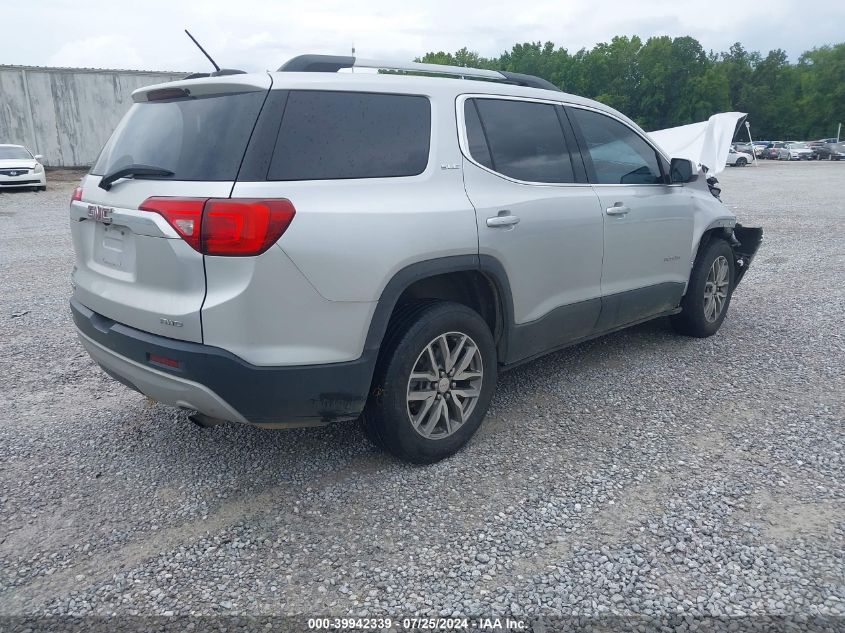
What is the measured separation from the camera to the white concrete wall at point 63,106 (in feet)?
80.0

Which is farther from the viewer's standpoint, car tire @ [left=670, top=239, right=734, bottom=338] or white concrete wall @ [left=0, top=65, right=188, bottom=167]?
white concrete wall @ [left=0, top=65, right=188, bottom=167]

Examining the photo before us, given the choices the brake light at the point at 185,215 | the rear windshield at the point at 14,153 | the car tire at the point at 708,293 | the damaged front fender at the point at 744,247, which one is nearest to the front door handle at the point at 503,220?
the brake light at the point at 185,215

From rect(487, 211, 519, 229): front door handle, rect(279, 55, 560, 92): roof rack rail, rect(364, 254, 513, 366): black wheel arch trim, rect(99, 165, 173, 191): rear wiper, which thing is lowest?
rect(364, 254, 513, 366): black wheel arch trim

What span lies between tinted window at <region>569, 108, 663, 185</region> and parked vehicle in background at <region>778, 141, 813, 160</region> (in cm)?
5371

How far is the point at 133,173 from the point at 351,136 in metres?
1.01

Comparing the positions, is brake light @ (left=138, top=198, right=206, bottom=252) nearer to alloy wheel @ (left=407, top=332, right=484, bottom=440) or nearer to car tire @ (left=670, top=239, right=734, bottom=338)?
alloy wheel @ (left=407, top=332, right=484, bottom=440)

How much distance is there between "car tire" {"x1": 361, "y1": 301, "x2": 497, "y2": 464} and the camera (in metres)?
3.26

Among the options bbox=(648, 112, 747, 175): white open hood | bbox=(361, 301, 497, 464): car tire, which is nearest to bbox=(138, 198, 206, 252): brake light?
bbox=(361, 301, 497, 464): car tire

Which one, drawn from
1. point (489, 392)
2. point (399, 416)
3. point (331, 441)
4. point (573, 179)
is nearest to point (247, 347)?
point (399, 416)

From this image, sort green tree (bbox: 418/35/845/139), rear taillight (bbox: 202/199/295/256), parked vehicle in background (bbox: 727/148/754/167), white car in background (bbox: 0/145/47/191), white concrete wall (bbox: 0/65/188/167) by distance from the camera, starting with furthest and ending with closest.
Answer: green tree (bbox: 418/35/845/139)
parked vehicle in background (bbox: 727/148/754/167)
white concrete wall (bbox: 0/65/188/167)
white car in background (bbox: 0/145/47/191)
rear taillight (bbox: 202/199/295/256)

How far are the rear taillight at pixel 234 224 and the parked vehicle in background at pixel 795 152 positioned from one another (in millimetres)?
56694

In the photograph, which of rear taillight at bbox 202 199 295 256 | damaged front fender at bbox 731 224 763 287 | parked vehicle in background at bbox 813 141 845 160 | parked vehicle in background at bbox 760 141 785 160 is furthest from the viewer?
parked vehicle in background at bbox 760 141 785 160

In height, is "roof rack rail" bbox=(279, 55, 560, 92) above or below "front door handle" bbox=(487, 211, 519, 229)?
above

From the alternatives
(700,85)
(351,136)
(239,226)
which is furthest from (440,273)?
(700,85)
